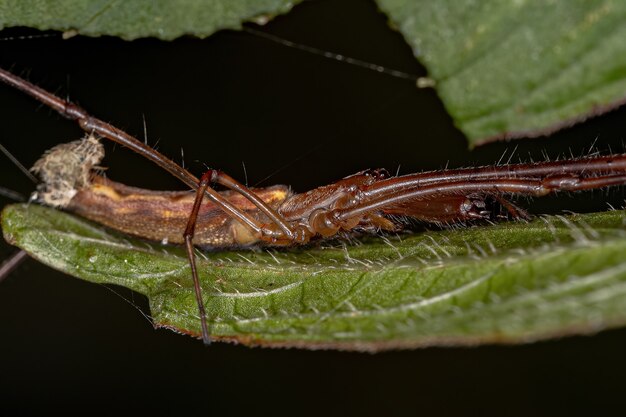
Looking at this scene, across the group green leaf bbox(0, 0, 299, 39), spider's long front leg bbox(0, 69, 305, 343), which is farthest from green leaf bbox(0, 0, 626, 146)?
spider's long front leg bbox(0, 69, 305, 343)

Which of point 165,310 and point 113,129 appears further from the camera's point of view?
point 113,129

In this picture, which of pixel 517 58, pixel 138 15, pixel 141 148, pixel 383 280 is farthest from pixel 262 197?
pixel 517 58

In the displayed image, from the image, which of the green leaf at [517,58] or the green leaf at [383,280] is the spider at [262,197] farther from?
the green leaf at [517,58]

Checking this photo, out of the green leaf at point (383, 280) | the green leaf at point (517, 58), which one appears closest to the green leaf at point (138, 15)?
the green leaf at point (517, 58)

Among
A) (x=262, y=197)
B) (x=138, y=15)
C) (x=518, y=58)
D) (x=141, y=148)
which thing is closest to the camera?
(x=518, y=58)

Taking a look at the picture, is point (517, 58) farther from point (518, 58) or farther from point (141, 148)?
point (141, 148)

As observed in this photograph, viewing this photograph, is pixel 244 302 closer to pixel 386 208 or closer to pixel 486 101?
pixel 386 208

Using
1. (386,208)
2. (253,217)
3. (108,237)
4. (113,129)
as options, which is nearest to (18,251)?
(108,237)
